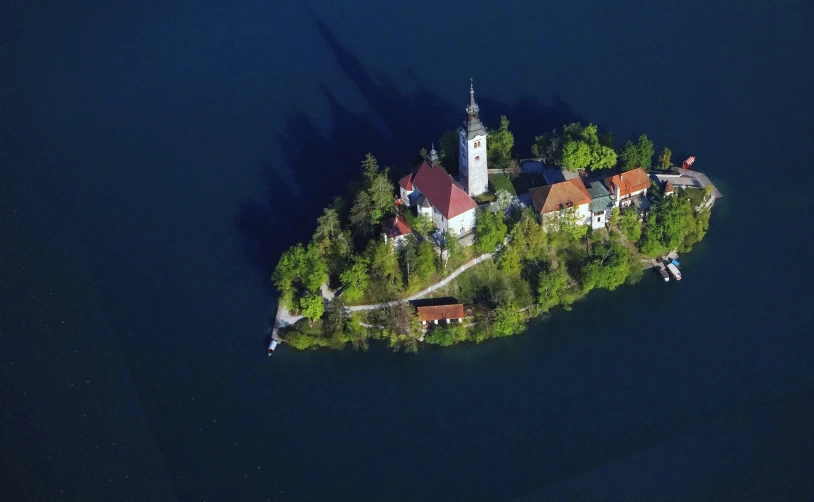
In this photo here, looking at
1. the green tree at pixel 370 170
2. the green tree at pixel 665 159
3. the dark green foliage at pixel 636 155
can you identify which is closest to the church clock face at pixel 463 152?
the green tree at pixel 370 170

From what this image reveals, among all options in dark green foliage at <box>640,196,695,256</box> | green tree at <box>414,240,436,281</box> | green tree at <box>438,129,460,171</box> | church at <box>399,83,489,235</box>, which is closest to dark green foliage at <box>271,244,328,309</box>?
green tree at <box>414,240,436,281</box>

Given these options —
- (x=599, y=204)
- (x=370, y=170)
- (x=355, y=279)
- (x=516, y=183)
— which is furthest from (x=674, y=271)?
(x=370, y=170)

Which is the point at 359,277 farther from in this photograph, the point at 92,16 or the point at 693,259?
the point at 92,16

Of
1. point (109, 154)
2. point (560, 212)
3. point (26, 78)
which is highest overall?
point (26, 78)

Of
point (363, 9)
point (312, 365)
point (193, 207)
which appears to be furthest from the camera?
point (363, 9)

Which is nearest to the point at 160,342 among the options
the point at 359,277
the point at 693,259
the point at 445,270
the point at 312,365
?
the point at 312,365

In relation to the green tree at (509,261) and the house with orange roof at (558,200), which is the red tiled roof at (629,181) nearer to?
the house with orange roof at (558,200)

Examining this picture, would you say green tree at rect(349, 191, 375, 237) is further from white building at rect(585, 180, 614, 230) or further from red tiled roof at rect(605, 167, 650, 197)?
red tiled roof at rect(605, 167, 650, 197)
